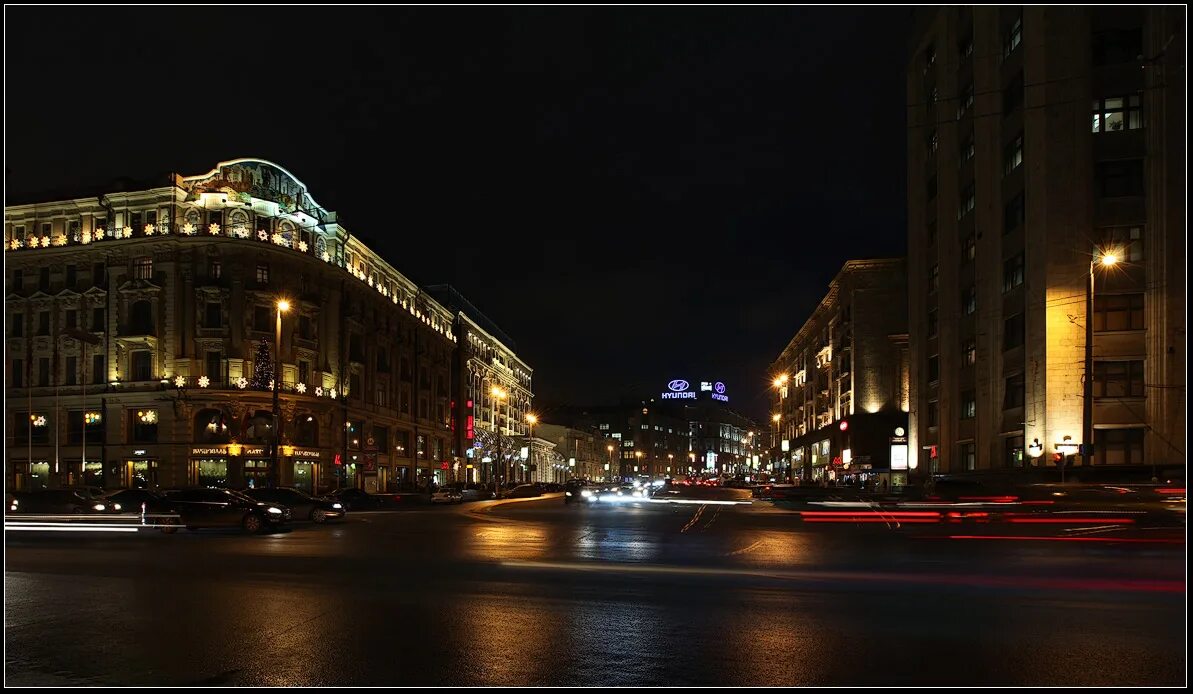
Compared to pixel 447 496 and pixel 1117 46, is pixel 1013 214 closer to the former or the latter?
pixel 1117 46

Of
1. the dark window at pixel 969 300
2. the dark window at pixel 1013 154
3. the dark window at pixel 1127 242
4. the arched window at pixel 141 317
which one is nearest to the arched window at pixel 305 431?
the arched window at pixel 141 317

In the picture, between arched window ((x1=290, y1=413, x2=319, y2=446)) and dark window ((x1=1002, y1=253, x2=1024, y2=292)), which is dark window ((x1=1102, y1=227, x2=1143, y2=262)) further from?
arched window ((x1=290, y1=413, x2=319, y2=446))

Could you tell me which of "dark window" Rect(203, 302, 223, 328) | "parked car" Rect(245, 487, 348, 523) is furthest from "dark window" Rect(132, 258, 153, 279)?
"parked car" Rect(245, 487, 348, 523)

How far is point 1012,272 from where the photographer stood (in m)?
45.5

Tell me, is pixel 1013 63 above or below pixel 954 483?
above

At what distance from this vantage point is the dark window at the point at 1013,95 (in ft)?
145

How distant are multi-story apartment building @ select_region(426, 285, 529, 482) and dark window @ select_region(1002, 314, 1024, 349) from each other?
49740 millimetres

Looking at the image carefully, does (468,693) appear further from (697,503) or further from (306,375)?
(306,375)

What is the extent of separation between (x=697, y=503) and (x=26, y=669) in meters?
44.7

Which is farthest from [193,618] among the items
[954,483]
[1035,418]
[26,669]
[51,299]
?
[51,299]

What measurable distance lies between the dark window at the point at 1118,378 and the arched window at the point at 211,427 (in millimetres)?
49733

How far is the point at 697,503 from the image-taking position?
51.1 meters

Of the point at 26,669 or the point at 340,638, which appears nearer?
the point at 26,669

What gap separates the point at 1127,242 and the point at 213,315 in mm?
52307
